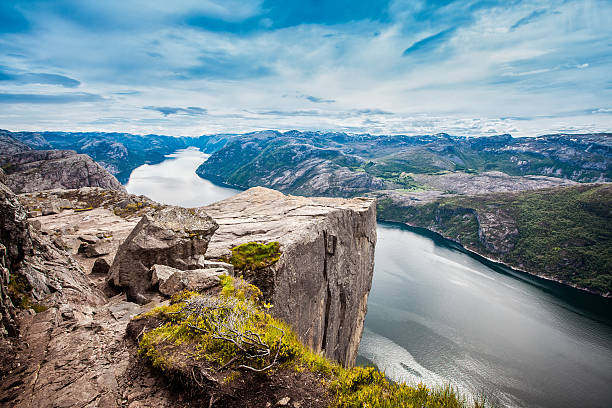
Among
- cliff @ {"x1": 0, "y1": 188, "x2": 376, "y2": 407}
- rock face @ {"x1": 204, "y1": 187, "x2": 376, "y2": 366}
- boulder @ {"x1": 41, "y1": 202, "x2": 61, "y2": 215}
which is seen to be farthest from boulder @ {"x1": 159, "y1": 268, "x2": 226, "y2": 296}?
boulder @ {"x1": 41, "y1": 202, "x2": 61, "y2": 215}

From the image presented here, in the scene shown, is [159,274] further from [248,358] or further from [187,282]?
[248,358]

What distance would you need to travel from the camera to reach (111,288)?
12523 mm

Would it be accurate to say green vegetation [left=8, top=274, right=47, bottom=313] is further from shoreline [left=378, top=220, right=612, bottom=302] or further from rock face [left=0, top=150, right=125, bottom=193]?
shoreline [left=378, top=220, right=612, bottom=302]

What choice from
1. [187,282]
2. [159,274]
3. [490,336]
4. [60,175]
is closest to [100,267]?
[159,274]

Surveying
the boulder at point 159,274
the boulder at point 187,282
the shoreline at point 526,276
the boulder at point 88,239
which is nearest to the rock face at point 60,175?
the boulder at point 88,239

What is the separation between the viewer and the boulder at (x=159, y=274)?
36.8ft

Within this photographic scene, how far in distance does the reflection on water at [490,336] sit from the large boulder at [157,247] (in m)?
45.4

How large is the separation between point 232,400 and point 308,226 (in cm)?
1730

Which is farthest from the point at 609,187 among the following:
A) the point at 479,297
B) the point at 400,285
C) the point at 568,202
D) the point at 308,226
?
the point at 308,226

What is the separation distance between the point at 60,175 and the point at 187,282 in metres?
95.2

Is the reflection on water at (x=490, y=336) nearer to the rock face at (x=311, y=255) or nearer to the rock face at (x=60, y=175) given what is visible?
the rock face at (x=311, y=255)

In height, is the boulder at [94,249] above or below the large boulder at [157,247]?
below

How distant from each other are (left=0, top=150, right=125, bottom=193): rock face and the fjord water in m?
85.0

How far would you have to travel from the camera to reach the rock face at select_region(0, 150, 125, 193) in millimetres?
73750
